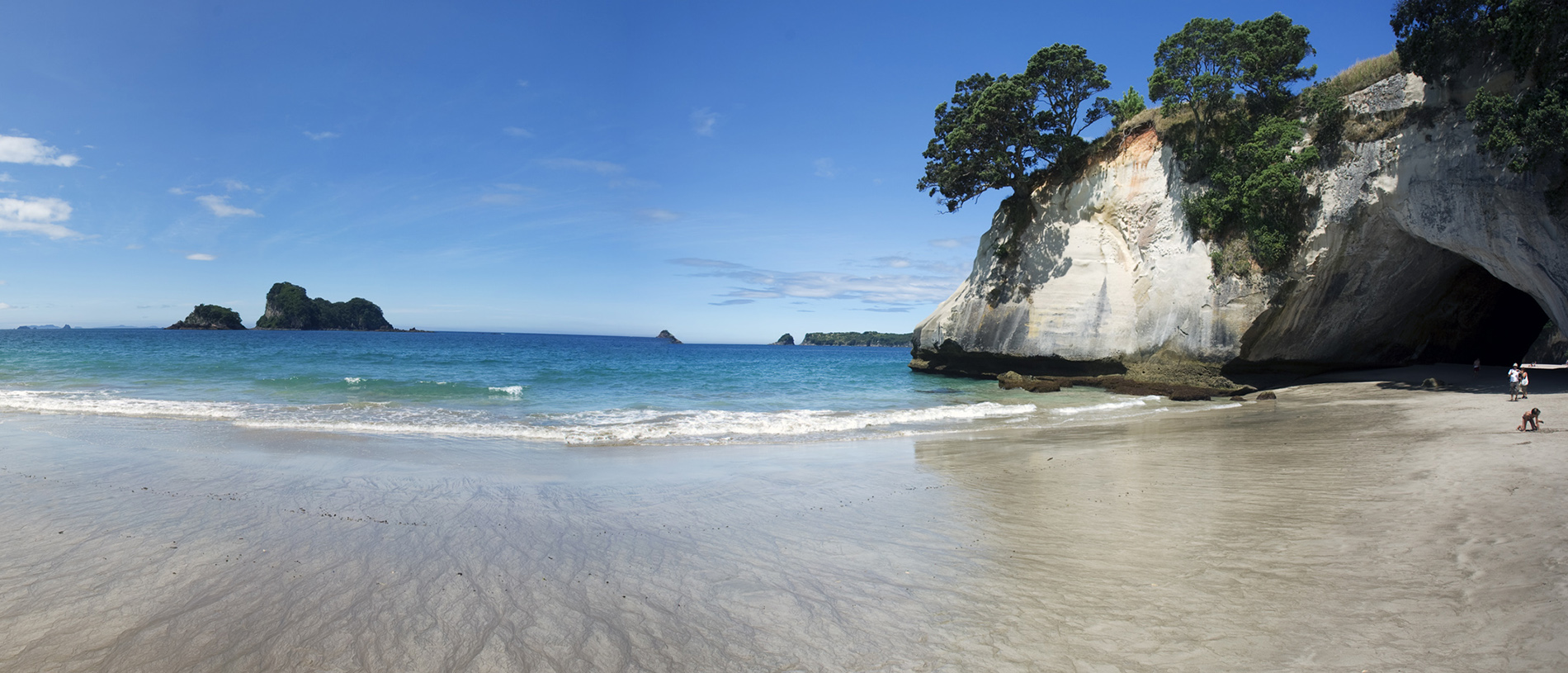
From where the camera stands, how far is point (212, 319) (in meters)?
110

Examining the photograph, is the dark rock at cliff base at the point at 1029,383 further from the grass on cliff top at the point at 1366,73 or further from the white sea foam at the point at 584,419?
the grass on cliff top at the point at 1366,73

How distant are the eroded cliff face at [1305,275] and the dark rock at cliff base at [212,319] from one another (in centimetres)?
12909

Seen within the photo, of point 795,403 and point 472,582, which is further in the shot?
point 795,403

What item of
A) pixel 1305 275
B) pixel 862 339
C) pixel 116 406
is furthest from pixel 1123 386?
pixel 862 339

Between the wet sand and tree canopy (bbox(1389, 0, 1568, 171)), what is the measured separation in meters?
8.80

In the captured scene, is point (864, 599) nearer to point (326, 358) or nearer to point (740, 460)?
point (740, 460)

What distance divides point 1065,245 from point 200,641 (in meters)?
26.3

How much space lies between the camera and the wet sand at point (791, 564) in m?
3.32

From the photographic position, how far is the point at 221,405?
14.9m

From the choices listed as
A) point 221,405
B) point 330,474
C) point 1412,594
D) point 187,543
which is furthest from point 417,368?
point 1412,594

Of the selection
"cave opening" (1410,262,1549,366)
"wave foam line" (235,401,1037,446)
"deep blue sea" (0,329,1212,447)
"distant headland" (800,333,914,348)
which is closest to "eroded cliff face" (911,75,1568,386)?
"cave opening" (1410,262,1549,366)

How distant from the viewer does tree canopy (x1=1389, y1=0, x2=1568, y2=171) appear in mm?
12984

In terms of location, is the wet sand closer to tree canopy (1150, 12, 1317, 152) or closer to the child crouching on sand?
the child crouching on sand

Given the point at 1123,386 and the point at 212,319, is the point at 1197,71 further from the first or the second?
the point at 212,319
